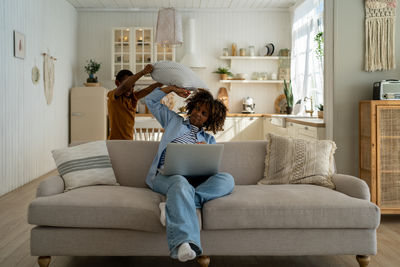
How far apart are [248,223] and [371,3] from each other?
282 centimetres

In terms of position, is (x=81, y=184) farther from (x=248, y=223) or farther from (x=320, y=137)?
(x=320, y=137)

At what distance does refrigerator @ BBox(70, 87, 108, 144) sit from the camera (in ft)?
23.5

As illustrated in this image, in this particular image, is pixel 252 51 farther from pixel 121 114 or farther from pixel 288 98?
pixel 121 114

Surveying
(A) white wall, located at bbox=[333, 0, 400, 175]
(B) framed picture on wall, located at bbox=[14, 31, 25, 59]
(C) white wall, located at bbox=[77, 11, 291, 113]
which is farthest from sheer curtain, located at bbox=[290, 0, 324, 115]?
(B) framed picture on wall, located at bbox=[14, 31, 25, 59]

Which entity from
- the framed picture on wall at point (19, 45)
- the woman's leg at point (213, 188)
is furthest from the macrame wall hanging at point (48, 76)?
the woman's leg at point (213, 188)

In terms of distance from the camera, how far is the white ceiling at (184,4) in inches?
Result: 291

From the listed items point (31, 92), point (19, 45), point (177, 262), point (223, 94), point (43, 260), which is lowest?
point (177, 262)

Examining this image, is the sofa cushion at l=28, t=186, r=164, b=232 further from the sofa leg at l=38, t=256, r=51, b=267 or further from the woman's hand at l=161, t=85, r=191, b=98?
the woman's hand at l=161, t=85, r=191, b=98

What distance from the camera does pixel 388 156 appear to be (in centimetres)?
369

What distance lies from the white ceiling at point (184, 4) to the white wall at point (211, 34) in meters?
0.13

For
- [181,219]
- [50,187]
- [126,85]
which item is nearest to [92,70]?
[126,85]

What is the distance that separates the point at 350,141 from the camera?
4117 mm

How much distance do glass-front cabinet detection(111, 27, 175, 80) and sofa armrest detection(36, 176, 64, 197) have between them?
522cm

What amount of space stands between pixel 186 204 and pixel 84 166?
3.26 ft
